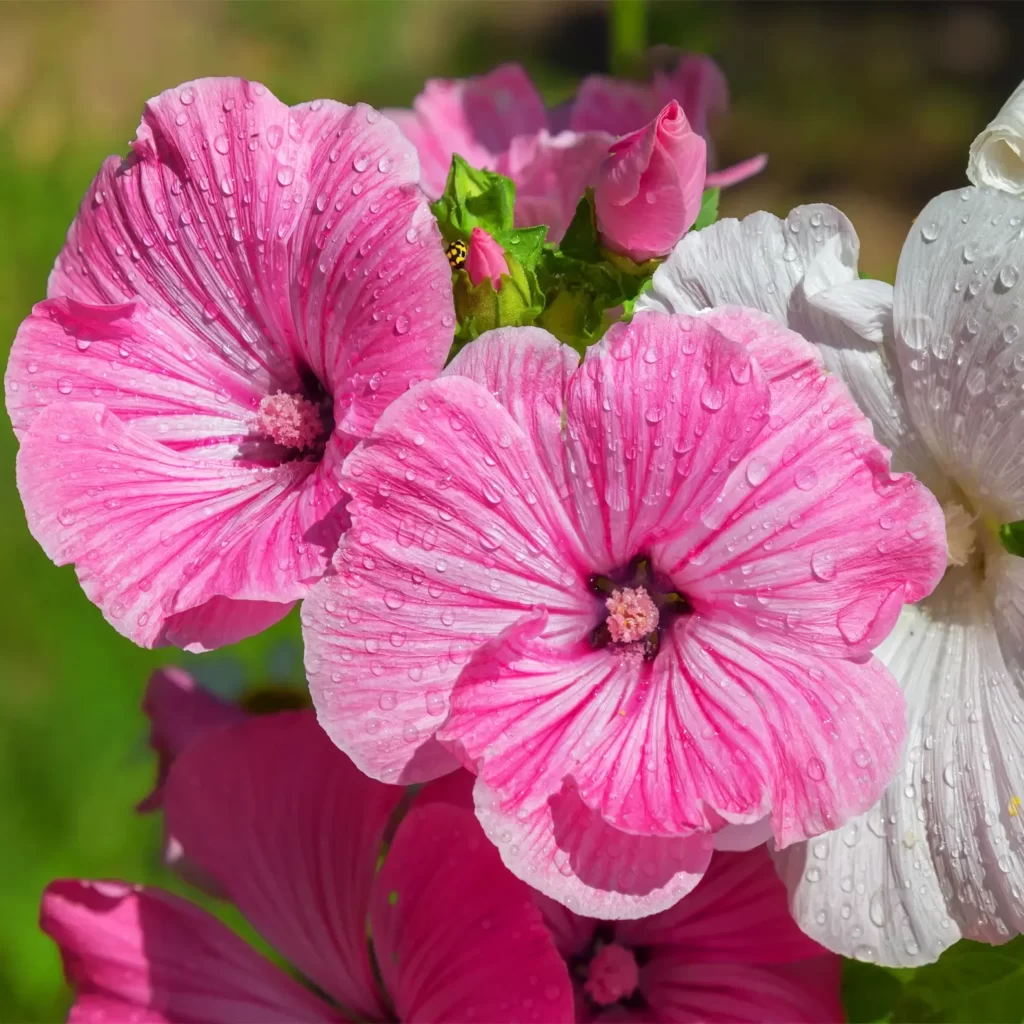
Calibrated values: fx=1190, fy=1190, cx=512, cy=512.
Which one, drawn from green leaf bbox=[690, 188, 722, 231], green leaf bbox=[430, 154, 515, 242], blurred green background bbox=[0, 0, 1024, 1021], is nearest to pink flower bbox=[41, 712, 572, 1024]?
green leaf bbox=[430, 154, 515, 242]

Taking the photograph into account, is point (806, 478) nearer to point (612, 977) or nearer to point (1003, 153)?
point (1003, 153)

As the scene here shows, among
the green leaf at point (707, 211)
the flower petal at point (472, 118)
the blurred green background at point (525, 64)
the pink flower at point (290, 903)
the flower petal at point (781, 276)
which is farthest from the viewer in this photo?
the blurred green background at point (525, 64)

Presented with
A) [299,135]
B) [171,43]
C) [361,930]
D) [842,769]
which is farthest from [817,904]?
[171,43]

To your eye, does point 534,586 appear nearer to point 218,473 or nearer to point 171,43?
point 218,473

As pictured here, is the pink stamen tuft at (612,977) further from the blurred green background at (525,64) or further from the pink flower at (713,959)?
the blurred green background at (525,64)

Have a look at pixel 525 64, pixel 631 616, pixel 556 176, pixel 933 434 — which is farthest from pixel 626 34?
pixel 525 64

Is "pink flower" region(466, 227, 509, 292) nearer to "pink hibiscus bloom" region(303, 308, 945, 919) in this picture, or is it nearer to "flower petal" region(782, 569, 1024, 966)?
"pink hibiscus bloom" region(303, 308, 945, 919)

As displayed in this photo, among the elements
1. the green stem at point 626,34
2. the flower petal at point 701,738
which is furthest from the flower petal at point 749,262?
the green stem at point 626,34
